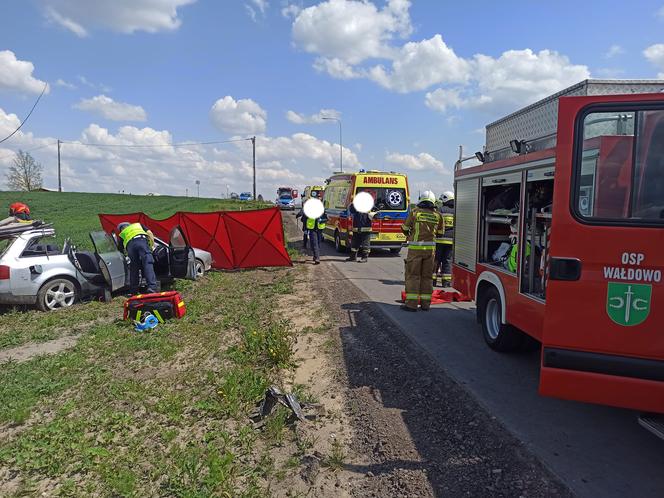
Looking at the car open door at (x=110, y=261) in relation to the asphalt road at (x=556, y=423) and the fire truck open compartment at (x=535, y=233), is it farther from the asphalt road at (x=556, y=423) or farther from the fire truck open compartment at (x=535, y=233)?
the fire truck open compartment at (x=535, y=233)

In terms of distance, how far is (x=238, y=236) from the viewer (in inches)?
474

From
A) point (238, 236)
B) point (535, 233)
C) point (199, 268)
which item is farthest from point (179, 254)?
point (535, 233)

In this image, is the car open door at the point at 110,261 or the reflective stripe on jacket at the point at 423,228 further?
the car open door at the point at 110,261

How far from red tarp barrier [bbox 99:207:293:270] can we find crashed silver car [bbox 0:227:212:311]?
246 centimetres

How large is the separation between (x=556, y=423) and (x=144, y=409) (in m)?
3.59

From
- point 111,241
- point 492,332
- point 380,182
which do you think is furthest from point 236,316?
point 380,182

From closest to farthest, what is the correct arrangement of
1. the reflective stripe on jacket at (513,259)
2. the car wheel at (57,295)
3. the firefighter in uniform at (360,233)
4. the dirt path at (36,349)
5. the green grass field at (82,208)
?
the reflective stripe on jacket at (513,259)
the dirt path at (36,349)
the car wheel at (57,295)
the firefighter in uniform at (360,233)
the green grass field at (82,208)

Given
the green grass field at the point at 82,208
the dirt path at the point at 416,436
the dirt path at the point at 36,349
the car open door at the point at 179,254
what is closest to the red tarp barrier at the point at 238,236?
the car open door at the point at 179,254

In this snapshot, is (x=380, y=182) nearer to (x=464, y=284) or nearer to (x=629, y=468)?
(x=464, y=284)

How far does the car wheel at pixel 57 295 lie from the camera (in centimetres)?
811

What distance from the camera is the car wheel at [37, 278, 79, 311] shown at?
8.11 m

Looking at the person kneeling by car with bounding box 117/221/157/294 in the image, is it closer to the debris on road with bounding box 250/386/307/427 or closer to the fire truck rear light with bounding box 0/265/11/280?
the fire truck rear light with bounding box 0/265/11/280

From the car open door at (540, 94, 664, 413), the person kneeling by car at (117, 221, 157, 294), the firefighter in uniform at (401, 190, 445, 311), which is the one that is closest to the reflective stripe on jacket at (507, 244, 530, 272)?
the car open door at (540, 94, 664, 413)

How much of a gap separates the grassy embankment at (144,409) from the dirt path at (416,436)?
21.9 inches
